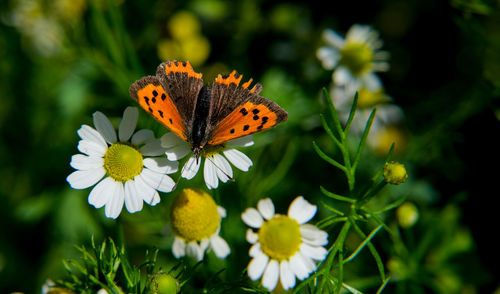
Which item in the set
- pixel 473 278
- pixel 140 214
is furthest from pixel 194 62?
pixel 473 278

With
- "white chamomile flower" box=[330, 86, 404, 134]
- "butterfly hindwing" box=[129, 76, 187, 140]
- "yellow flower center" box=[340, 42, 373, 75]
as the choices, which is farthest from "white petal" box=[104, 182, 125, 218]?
"yellow flower center" box=[340, 42, 373, 75]

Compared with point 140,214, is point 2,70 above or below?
above

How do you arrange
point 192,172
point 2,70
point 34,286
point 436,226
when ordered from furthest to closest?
point 2,70 < point 34,286 < point 436,226 < point 192,172

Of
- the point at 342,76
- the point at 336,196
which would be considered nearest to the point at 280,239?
the point at 336,196

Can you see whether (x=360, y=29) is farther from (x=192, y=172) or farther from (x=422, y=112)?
(x=192, y=172)

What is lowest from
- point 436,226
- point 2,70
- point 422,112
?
point 436,226

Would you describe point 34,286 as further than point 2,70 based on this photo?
No

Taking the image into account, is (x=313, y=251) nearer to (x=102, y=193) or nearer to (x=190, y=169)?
(x=190, y=169)

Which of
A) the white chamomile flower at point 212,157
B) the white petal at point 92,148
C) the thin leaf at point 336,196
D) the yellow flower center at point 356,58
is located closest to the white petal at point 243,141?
the white chamomile flower at point 212,157
